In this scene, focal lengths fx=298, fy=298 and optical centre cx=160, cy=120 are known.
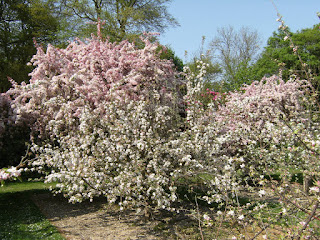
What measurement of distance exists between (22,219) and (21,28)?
16211 mm

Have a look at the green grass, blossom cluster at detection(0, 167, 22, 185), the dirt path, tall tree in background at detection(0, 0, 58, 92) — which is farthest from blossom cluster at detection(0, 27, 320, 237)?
tall tree in background at detection(0, 0, 58, 92)

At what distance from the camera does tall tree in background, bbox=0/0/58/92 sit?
1588 centimetres

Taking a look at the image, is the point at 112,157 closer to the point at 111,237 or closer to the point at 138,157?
the point at 138,157

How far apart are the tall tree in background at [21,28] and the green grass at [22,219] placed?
8571 mm

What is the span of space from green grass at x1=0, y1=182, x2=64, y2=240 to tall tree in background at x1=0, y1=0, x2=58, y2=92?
8571 mm

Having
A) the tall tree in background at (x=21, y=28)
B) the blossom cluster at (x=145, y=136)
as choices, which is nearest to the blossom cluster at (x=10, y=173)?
the blossom cluster at (x=145, y=136)

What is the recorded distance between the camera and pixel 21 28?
60.1ft

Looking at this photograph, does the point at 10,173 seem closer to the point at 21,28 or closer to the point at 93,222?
the point at 93,222

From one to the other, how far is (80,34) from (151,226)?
17.2m

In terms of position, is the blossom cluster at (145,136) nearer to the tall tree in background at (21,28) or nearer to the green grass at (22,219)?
the green grass at (22,219)

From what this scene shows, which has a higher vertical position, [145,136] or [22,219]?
[145,136]

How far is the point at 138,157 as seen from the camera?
173 inches

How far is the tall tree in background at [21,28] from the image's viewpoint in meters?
15.9

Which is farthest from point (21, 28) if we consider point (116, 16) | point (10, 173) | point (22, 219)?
point (10, 173)
